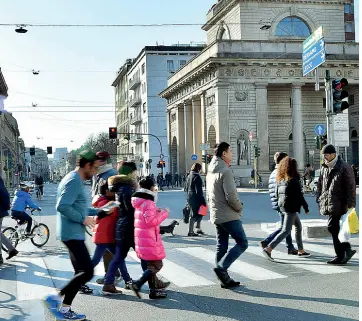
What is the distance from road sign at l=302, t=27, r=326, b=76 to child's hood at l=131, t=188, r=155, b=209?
7900 millimetres

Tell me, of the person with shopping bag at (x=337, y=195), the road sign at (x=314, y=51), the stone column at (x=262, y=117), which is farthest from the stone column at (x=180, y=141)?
the person with shopping bag at (x=337, y=195)

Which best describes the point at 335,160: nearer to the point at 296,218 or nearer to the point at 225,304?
the point at 296,218

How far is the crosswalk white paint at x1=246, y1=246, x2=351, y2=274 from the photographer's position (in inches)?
334

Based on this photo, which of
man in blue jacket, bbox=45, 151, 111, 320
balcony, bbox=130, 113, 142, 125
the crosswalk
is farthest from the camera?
balcony, bbox=130, 113, 142, 125

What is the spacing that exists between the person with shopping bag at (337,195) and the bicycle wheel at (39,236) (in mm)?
6391

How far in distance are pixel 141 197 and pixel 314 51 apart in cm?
854

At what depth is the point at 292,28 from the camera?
51.7 m

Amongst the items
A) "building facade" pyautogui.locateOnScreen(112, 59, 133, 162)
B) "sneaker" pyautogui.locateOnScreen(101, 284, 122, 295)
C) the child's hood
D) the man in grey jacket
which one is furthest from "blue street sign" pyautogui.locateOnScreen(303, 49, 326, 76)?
"building facade" pyautogui.locateOnScreen(112, 59, 133, 162)

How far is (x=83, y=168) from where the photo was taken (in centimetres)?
621

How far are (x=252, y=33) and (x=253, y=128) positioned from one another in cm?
960

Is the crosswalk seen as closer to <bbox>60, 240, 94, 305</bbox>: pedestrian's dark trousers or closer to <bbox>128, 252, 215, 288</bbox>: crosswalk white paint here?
<bbox>128, 252, 215, 288</bbox>: crosswalk white paint

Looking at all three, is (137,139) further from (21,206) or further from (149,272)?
(149,272)

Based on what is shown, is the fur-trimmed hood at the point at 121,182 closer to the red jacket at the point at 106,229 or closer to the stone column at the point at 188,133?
the red jacket at the point at 106,229

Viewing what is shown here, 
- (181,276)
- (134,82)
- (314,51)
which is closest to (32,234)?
(181,276)
